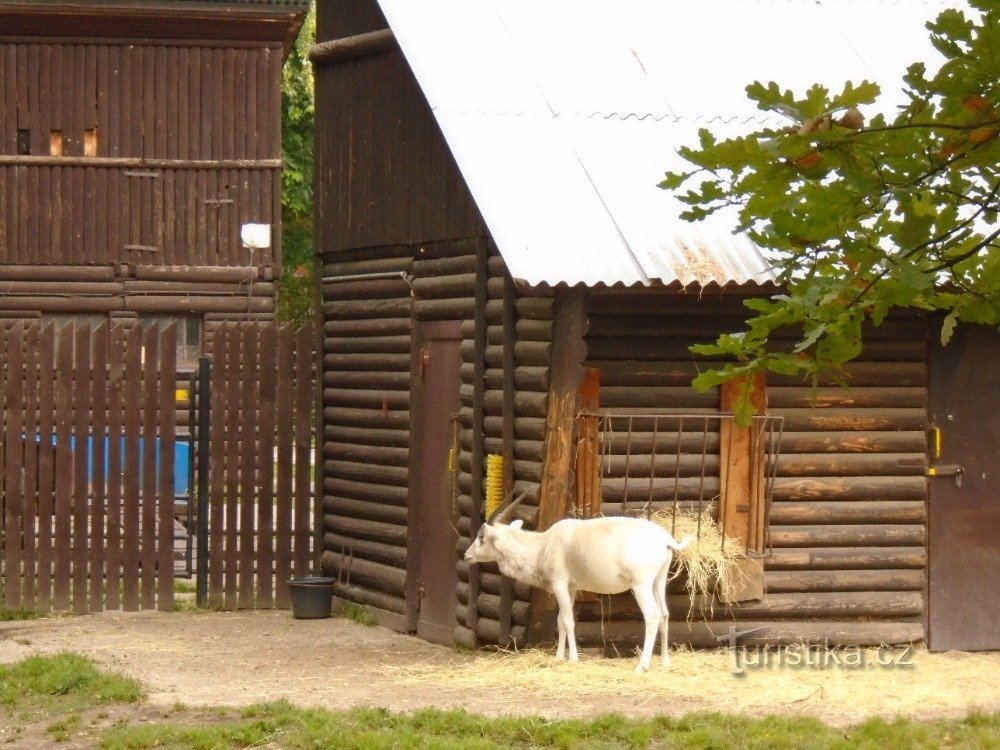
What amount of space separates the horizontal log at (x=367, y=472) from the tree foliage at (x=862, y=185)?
25.6 ft

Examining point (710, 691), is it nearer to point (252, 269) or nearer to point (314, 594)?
point (314, 594)

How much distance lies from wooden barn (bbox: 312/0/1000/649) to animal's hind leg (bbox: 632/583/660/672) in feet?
2.05

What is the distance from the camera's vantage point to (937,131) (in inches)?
186

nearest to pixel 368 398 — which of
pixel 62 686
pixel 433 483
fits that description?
pixel 433 483

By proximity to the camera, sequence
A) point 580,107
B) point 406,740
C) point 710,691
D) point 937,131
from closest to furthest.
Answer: point 937,131 → point 406,740 → point 710,691 → point 580,107

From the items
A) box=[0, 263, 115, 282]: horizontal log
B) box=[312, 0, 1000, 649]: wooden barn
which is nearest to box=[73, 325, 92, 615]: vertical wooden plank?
box=[312, 0, 1000, 649]: wooden barn

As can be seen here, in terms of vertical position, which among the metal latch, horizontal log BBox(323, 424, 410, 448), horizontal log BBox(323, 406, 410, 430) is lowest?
the metal latch

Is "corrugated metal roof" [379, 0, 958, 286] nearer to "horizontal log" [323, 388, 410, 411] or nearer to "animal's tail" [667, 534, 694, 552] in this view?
"animal's tail" [667, 534, 694, 552]

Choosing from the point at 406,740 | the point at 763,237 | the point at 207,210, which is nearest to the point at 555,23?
the point at 406,740

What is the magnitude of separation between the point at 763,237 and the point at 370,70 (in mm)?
8949

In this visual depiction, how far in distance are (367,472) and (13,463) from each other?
2.91m

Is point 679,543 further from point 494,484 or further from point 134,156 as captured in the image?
point 134,156

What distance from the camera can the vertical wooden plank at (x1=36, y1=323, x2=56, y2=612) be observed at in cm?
1321

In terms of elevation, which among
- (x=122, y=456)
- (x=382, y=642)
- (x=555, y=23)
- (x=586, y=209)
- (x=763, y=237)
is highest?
(x=555, y=23)
